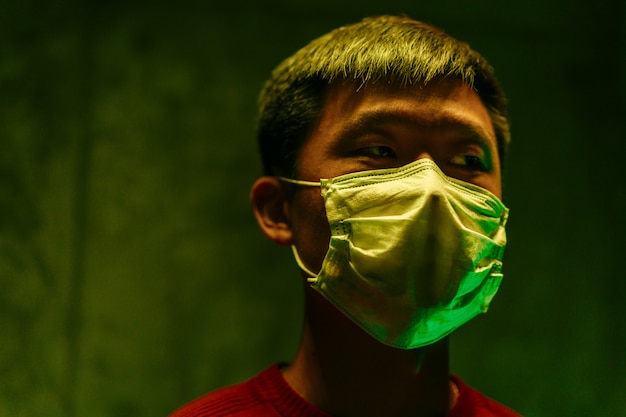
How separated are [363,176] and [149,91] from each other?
1085 mm

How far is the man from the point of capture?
1.15 m

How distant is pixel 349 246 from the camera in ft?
3.92

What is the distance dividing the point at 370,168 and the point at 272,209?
1.07ft

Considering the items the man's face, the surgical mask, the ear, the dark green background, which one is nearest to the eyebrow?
the man's face

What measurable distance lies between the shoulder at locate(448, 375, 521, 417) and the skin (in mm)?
29

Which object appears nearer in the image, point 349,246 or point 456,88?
point 349,246

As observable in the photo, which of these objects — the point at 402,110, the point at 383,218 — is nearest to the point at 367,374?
the point at 383,218

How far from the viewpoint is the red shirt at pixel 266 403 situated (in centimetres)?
128

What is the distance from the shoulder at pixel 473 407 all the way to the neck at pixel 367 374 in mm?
41

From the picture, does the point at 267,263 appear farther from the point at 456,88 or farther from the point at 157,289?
the point at 456,88

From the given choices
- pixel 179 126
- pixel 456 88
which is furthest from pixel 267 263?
pixel 456 88

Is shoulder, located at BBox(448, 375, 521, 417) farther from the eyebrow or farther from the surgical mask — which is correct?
the eyebrow

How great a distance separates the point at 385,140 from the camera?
125cm

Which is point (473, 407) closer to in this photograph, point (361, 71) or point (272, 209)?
point (272, 209)
